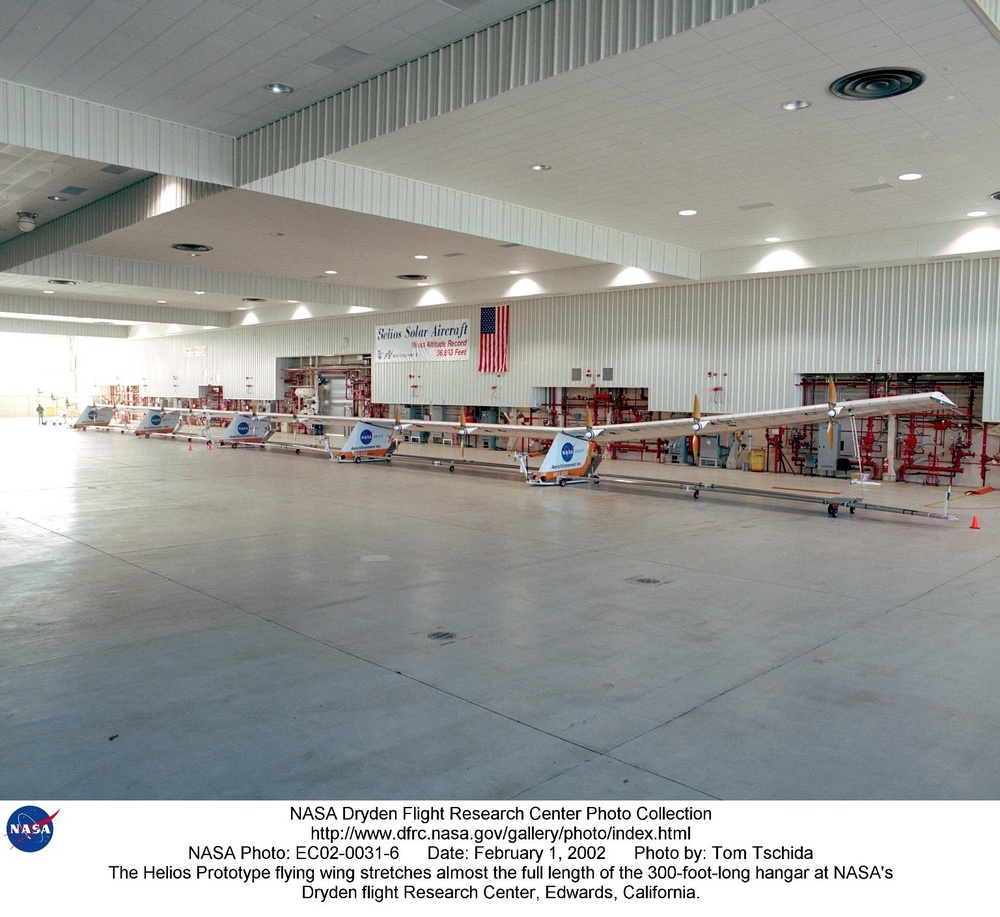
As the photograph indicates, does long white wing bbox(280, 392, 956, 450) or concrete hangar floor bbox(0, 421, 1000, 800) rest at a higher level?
long white wing bbox(280, 392, 956, 450)

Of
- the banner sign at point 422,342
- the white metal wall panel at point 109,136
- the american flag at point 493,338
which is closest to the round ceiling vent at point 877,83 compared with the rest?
the white metal wall panel at point 109,136

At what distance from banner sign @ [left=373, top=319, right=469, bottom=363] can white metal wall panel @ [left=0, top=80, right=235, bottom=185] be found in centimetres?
1650

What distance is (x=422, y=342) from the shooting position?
103 feet

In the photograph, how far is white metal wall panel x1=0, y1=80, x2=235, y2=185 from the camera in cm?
1122

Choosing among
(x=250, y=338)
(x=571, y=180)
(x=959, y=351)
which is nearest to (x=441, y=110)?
(x=571, y=180)

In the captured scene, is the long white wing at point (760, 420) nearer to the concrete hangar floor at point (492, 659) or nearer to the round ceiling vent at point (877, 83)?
the concrete hangar floor at point (492, 659)
